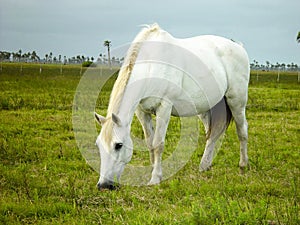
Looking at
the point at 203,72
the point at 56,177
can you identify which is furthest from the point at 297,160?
the point at 56,177

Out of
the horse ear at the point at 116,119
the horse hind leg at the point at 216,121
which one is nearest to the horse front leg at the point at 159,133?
the horse ear at the point at 116,119

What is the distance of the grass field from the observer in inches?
138

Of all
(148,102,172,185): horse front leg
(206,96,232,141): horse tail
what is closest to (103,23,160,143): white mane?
(148,102,172,185): horse front leg

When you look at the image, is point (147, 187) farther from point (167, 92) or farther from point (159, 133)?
point (167, 92)

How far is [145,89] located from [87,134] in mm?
3629

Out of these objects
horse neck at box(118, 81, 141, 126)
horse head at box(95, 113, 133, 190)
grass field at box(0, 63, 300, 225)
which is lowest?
grass field at box(0, 63, 300, 225)

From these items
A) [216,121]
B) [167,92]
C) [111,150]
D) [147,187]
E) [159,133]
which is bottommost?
[147,187]

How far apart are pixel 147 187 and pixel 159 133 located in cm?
70

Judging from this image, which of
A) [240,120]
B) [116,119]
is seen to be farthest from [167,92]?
[240,120]

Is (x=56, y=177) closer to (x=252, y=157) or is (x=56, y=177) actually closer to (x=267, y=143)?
(x=252, y=157)

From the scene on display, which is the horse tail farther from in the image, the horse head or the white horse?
the horse head

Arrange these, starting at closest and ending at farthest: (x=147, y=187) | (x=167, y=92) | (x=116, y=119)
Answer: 1. (x=116, y=119)
2. (x=147, y=187)
3. (x=167, y=92)

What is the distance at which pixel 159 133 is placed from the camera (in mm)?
4980

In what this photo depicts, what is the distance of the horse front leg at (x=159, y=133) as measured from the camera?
16.1 feet
